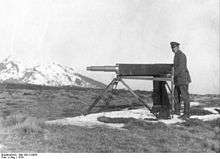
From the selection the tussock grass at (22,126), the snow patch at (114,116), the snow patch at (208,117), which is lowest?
the snow patch at (208,117)

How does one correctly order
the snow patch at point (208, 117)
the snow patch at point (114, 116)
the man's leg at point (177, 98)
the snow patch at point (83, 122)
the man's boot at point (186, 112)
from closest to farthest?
1. the snow patch at point (83, 122)
2. the snow patch at point (114, 116)
3. the man's boot at point (186, 112)
4. the snow patch at point (208, 117)
5. the man's leg at point (177, 98)

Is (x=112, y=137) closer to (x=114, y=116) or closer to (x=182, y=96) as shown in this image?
(x=114, y=116)

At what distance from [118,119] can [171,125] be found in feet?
5.12

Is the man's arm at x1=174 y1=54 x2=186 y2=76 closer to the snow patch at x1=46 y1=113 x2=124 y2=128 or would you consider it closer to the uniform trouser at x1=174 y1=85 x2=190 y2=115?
the uniform trouser at x1=174 y1=85 x2=190 y2=115

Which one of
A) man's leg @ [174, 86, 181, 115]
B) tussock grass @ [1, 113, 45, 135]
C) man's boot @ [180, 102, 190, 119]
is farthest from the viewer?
man's leg @ [174, 86, 181, 115]

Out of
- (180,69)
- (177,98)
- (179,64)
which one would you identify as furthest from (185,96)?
(179,64)

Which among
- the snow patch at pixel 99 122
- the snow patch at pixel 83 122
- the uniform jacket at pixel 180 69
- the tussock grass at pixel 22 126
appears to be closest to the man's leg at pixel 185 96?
the uniform jacket at pixel 180 69

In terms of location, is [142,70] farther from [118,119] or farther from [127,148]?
[127,148]

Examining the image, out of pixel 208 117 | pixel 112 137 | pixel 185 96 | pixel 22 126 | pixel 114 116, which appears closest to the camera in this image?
pixel 112 137

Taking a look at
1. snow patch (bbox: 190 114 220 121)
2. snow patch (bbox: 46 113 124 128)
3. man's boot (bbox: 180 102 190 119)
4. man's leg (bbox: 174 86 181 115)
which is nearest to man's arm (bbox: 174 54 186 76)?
man's leg (bbox: 174 86 181 115)

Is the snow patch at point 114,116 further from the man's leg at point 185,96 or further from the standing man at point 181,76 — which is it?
the standing man at point 181,76

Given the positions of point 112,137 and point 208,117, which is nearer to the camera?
point 112,137

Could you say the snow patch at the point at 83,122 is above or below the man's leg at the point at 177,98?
below

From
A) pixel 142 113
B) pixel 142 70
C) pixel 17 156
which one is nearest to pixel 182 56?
pixel 142 70
